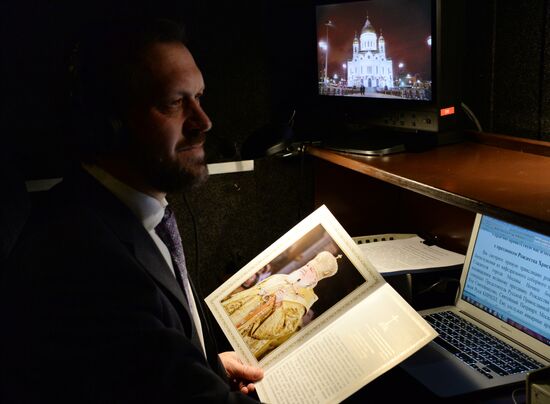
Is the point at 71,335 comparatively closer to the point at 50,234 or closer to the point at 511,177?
the point at 50,234

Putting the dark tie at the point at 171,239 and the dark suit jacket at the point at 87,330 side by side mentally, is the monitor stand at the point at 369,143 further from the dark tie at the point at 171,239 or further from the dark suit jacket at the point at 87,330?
the dark suit jacket at the point at 87,330

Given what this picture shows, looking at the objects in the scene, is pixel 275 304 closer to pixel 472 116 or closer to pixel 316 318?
pixel 316 318

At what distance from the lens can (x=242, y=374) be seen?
975 millimetres

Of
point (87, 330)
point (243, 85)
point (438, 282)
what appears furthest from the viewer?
Answer: point (243, 85)

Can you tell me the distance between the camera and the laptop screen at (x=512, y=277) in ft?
3.31

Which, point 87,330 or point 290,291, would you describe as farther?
point 290,291

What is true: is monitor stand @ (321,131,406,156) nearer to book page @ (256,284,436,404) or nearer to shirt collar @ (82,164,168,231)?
book page @ (256,284,436,404)

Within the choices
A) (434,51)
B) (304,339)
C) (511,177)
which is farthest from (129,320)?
(434,51)

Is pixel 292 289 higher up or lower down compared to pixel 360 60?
lower down

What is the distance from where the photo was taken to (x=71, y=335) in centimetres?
62

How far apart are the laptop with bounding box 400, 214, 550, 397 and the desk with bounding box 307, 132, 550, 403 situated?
0.04 meters

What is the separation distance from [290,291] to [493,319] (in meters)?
0.38

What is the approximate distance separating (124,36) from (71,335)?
1.24 ft

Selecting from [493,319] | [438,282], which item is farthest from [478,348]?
[438,282]
